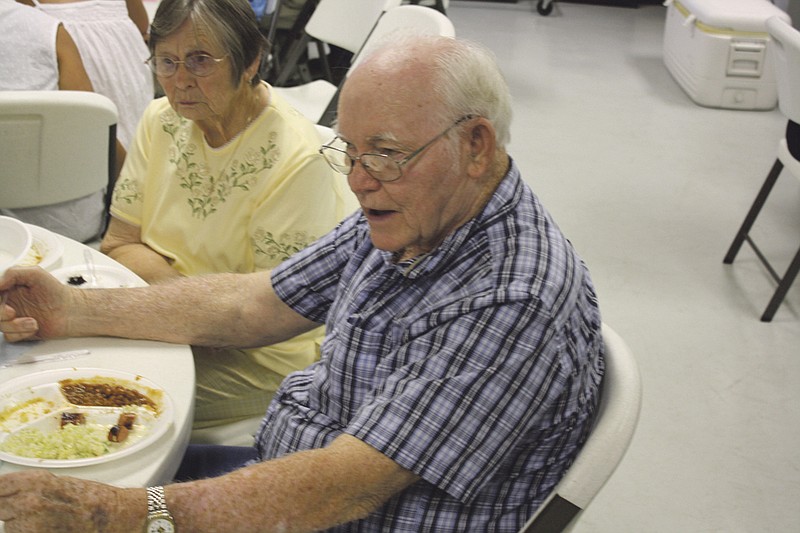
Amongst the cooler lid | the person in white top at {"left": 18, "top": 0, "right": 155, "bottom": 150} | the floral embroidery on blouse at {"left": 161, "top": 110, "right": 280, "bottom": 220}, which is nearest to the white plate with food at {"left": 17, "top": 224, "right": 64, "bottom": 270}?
the floral embroidery on blouse at {"left": 161, "top": 110, "right": 280, "bottom": 220}

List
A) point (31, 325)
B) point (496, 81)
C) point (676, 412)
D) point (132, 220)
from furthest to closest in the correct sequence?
point (676, 412) → point (132, 220) → point (31, 325) → point (496, 81)

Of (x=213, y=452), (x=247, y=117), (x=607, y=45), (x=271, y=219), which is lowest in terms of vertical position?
(x=607, y=45)

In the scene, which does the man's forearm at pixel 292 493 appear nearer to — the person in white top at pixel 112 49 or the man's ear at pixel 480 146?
the man's ear at pixel 480 146

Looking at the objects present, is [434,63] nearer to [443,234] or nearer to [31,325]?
[443,234]

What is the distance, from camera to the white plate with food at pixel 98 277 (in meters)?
1.80

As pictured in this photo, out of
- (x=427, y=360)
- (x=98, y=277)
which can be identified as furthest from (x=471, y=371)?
(x=98, y=277)

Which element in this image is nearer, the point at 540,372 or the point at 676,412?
the point at 540,372

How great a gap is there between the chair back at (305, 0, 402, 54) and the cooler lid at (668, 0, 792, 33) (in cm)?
284

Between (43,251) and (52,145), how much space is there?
107 cm

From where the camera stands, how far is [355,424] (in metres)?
1.31

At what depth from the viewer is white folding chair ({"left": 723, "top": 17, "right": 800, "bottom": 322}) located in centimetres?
333

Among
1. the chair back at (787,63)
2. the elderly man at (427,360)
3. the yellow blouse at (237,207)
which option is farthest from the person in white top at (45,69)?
the chair back at (787,63)

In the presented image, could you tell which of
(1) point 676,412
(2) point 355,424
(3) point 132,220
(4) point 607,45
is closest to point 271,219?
(3) point 132,220

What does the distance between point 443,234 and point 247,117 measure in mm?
818
